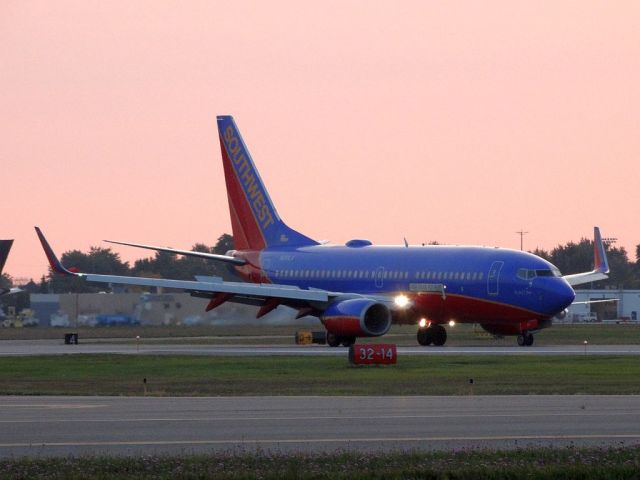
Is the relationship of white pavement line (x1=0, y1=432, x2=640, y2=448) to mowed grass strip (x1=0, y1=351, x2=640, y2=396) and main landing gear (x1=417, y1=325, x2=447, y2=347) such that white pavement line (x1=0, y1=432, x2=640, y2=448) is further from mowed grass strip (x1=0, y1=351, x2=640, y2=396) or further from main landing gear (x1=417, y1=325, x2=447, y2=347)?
main landing gear (x1=417, y1=325, x2=447, y2=347)

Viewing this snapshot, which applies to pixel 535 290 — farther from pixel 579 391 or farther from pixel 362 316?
pixel 579 391

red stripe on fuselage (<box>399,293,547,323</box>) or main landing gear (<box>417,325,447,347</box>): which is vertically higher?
red stripe on fuselage (<box>399,293,547,323</box>)

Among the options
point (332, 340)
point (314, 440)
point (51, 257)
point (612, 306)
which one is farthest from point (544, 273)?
point (612, 306)

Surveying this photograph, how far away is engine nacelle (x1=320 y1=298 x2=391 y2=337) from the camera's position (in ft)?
189

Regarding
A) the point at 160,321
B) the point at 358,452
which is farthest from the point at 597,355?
the point at 160,321

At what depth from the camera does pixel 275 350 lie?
55219mm

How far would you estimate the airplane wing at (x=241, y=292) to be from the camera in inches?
2370

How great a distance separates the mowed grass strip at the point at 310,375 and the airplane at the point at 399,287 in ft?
33.3

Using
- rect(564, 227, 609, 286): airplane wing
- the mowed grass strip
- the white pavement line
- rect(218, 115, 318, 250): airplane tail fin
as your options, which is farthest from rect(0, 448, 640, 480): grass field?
rect(564, 227, 609, 286): airplane wing

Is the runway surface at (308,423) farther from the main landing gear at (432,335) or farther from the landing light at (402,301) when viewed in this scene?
the main landing gear at (432,335)

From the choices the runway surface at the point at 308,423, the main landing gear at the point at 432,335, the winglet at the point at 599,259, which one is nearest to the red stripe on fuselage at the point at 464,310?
the main landing gear at the point at 432,335

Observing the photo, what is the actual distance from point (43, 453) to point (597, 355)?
31.5 meters

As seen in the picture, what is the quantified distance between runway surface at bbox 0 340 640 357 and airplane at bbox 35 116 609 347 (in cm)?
171

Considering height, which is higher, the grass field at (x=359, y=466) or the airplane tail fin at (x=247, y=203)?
the airplane tail fin at (x=247, y=203)
